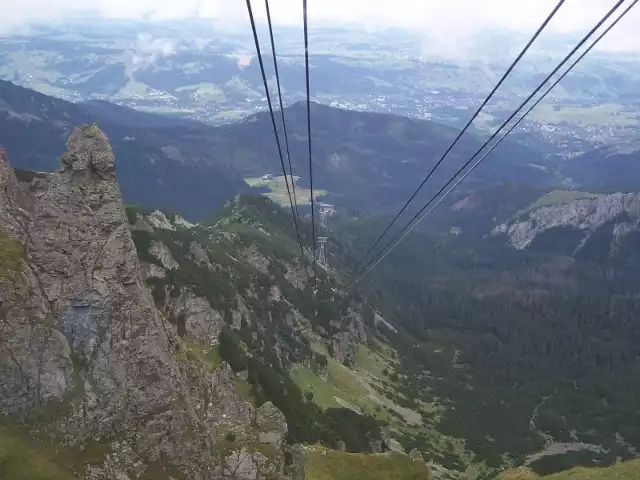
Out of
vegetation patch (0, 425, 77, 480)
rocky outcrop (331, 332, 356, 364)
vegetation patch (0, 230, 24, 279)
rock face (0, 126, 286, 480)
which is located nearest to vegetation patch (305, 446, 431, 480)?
rock face (0, 126, 286, 480)

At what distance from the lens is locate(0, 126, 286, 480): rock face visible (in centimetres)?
3950

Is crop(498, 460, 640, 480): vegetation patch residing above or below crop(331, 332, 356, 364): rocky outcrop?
above

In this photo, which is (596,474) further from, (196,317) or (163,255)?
(163,255)

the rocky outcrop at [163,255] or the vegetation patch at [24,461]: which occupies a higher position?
the vegetation patch at [24,461]

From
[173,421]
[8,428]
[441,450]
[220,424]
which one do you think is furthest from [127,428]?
[441,450]

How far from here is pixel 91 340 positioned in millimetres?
42188

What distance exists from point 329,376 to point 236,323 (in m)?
30.5

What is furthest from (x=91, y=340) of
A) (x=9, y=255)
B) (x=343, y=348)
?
(x=343, y=348)

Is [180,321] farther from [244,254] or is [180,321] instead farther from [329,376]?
[244,254]

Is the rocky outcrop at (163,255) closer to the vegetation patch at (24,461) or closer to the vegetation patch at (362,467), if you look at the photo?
the vegetation patch at (362,467)

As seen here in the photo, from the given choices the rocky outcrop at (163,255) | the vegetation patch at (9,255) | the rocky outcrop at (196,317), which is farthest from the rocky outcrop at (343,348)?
the vegetation patch at (9,255)

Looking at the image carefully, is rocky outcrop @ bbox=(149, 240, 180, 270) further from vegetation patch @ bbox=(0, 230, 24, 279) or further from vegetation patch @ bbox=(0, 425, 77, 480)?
vegetation patch @ bbox=(0, 425, 77, 480)

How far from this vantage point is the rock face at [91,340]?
39.5m

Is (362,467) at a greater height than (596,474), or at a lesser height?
lesser
